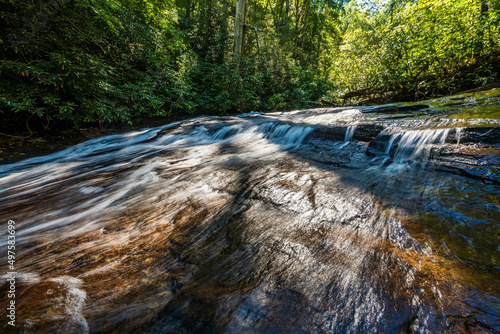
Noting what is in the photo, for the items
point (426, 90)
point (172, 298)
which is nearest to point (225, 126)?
point (172, 298)

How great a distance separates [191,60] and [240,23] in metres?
3.22

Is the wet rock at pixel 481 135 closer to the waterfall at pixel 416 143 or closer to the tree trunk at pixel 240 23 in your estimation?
the waterfall at pixel 416 143

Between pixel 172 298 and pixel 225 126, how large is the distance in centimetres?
618

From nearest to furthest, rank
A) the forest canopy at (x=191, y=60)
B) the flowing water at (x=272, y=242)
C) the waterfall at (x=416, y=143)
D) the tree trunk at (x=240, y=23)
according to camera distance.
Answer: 1. the flowing water at (x=272, y=242)
2. the waterfall at (x=416, y=143)
3. the forest canopy at (x=191, y=60)
4. the tree trunk at (x=240, y=23)

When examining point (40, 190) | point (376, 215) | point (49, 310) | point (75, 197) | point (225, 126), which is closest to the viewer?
point (49, 310)

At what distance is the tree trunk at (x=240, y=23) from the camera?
10.1 metres

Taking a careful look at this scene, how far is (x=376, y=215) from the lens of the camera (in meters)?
2.11

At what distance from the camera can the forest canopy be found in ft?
14.9

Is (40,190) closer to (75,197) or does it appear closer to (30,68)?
(75,197)

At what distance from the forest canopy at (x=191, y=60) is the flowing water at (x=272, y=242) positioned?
247 cm

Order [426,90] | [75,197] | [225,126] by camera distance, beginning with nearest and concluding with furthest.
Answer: [75,197] < [225,126] < [426,90]

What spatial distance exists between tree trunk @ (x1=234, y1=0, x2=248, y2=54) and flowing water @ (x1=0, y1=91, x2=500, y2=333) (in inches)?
375

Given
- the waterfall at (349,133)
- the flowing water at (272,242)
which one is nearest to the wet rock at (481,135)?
the flowing water at (272,242)

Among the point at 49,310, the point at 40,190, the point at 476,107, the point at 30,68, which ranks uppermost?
the point at 30,68
